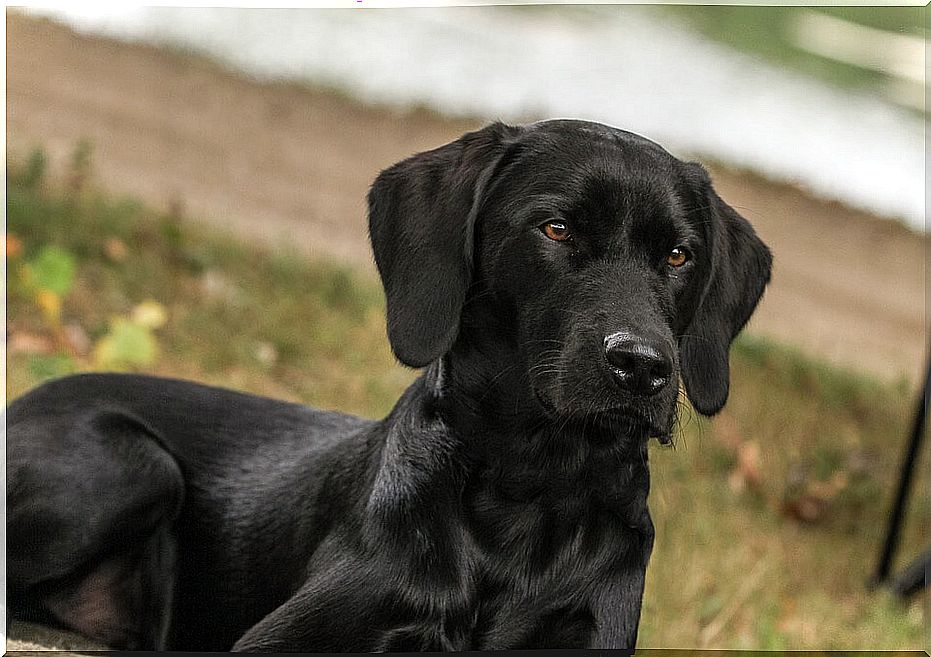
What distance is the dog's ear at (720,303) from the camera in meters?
1.84

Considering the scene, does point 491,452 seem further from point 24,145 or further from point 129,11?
point 24,145

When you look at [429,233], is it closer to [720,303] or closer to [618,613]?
[720,303]

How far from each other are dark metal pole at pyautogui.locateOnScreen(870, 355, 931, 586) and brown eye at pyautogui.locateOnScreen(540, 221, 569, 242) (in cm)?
198

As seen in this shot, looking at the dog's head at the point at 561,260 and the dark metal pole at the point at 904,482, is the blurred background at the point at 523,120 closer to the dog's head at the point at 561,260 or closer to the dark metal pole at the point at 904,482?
the dark metal pole at the point at 904,482

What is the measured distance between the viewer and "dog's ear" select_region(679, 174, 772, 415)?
72.4 inches

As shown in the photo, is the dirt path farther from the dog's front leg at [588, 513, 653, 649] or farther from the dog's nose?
the dog's nose

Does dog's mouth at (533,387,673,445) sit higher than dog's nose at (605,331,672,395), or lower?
lower

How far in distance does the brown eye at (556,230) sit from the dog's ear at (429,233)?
13 cm

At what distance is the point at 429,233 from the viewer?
1.79m

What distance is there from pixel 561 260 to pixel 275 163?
2036 millimetres

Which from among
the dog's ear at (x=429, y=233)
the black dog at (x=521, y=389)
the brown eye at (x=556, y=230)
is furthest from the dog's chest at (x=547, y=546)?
the brown eye at (x=556, y=230)

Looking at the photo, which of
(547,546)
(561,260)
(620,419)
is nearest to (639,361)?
(620,419)

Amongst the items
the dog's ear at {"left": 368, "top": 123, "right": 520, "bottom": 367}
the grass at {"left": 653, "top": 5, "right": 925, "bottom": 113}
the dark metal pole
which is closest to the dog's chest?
the dog's ear at {"left": 368, "top": 123, "right": 520, "bottom": 367}

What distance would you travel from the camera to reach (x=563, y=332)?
1.69 meters
